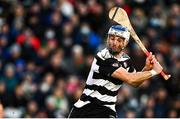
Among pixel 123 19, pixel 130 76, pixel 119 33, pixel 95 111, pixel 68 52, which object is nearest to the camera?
pixel 130 76

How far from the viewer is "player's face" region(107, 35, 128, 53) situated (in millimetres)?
9617

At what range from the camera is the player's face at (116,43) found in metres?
9.62

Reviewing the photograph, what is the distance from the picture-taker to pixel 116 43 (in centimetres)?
962

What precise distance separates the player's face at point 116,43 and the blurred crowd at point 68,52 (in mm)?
6103

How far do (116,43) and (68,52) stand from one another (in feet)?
28.5

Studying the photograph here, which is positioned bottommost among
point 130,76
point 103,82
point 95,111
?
point 95,111

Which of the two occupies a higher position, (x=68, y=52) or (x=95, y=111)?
(x=95, y=111)

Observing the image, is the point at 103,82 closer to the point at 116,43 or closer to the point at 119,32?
the point at 116,43

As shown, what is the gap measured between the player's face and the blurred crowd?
6.10 meters

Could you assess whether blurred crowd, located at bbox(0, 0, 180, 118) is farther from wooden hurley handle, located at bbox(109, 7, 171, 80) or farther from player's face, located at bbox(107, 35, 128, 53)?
player's face, located at bbox(107, 35, 128, 53)

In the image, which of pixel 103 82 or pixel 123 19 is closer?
pixel 103 82

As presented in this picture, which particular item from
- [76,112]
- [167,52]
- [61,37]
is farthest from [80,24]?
[76,112]

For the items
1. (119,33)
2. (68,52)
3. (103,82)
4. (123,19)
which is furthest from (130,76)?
(68,52)

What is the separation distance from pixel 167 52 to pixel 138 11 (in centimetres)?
143
